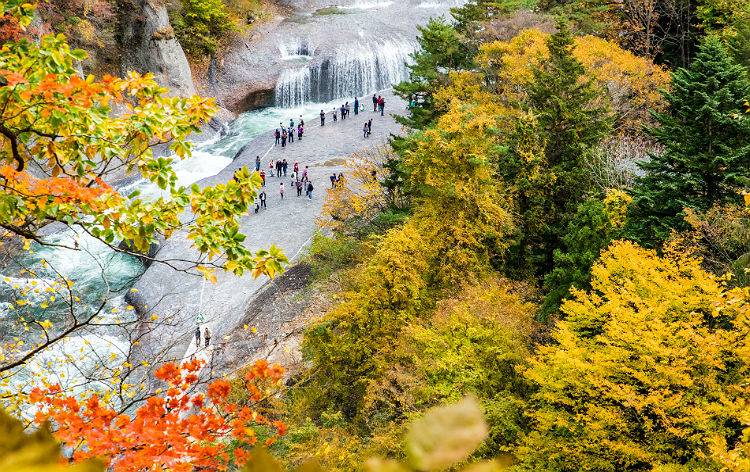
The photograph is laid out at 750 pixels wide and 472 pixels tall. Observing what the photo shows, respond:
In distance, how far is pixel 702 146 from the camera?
50.8ft

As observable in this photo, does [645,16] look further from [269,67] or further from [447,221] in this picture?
[269,67]

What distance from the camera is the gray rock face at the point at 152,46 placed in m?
40.1

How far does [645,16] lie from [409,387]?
28.3 m

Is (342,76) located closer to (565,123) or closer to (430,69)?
(430,69)

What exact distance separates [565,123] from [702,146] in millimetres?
7477

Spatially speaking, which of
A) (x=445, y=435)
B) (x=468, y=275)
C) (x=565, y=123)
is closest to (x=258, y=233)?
(x=468, y=275)

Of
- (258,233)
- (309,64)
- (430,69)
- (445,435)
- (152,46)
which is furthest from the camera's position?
(309,64)

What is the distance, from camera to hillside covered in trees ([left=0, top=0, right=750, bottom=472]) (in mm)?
4715

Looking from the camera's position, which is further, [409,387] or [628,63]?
[628,63]

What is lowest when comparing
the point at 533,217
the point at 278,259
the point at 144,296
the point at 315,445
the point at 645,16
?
the point at 144,296

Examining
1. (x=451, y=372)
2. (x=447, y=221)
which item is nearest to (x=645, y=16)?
(x=447, y=221)

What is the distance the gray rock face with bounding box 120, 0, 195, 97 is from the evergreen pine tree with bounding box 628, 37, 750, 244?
110 ft

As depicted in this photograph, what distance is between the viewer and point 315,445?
12688mm

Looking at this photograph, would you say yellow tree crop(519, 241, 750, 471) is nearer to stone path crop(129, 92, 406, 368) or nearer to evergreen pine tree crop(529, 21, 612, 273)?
evergreen pine tree crop(529, 21, 612, 273)
